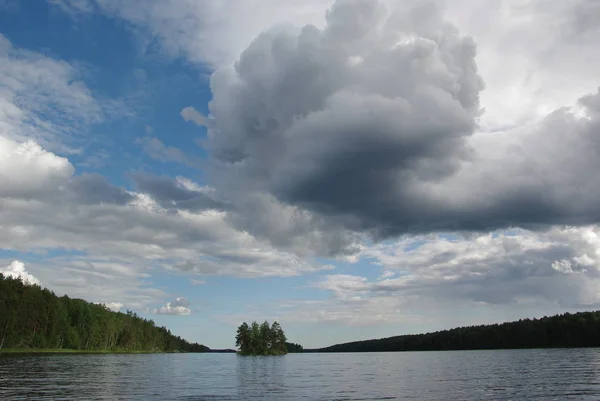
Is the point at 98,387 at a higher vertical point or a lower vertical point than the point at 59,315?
lower

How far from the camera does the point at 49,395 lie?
47.6m

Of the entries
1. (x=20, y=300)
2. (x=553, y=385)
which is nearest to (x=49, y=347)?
(x=20, y=300)

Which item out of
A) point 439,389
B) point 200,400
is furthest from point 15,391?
point 439,389

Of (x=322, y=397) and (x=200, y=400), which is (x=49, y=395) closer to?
(x=200, y=400)

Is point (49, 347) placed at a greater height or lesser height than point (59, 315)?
lesser

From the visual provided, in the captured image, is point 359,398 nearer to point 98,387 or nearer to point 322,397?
point 322,397

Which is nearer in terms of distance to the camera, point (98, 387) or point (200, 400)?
point (200, 400)

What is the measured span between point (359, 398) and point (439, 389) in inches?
543

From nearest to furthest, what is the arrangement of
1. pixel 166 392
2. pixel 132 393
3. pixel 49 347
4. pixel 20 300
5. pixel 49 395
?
1. pixel 49 395
2. pixel 132 393
3. pixel 166 392
4. pixel 20 300
5. pixel 49 347

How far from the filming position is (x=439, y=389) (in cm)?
5778

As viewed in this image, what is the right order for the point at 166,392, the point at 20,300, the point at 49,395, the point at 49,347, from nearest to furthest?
the point at 49,395 → the point at 166,392 → the point at 20,300 → the point at 49,347

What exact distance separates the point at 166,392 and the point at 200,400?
10318 millimetres

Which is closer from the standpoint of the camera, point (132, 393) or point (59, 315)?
point (132, 393)

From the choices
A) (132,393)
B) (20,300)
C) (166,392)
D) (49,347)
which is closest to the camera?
(132,393)
